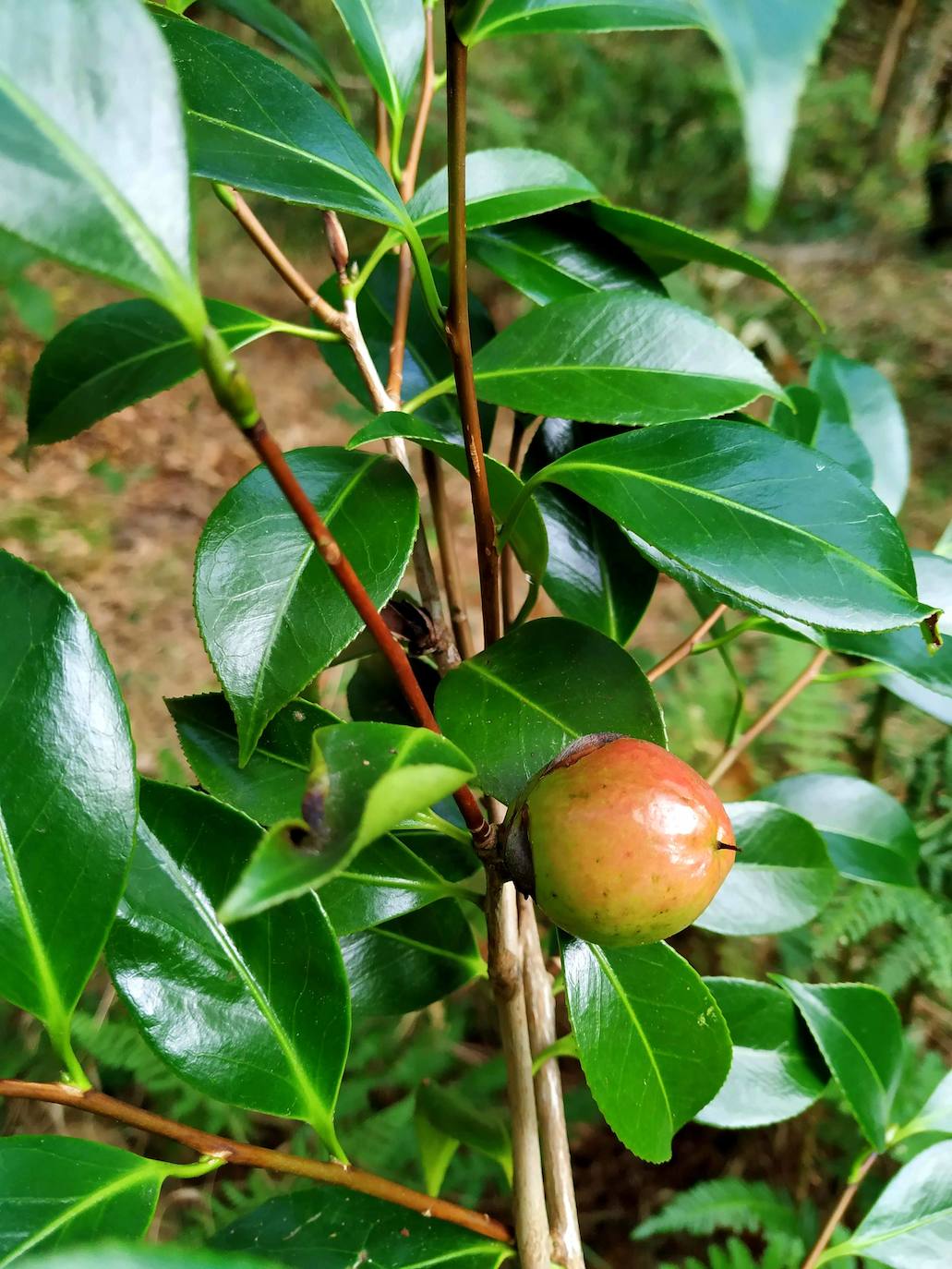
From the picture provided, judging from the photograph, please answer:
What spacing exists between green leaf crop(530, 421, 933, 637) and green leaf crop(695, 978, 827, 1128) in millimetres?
368

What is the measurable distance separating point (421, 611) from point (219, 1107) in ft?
4.40

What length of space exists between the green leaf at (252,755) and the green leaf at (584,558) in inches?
8.2

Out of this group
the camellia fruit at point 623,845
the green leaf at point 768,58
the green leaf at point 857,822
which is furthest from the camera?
the green leaf at point 857,822

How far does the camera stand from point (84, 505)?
269cm

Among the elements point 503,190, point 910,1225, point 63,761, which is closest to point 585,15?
point 503,190

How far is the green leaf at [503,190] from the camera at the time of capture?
0.58 m

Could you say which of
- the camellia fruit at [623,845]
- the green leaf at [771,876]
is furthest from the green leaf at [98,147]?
the green leaf at [771,876]

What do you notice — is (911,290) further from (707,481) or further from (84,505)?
(707,481)

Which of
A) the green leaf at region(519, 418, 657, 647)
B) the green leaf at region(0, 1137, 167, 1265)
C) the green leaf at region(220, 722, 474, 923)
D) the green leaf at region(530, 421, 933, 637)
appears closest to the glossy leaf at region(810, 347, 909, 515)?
the green leaf at region(519, 418, 657, 647)

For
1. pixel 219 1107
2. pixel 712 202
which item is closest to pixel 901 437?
pixel 219 1107

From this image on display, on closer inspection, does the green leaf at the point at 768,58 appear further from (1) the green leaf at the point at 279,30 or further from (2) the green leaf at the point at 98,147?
(1) the green leaf at the point at 279,30

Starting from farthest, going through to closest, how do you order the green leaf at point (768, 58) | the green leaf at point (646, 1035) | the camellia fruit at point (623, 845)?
the green leaf at point (646, 1035)
the camellia fruit at point (623, 845)
the green leaf at point (768, 58)

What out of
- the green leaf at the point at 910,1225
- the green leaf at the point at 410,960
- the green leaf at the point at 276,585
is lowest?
the green leaf at the point at 910,1225

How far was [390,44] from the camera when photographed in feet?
1.94
